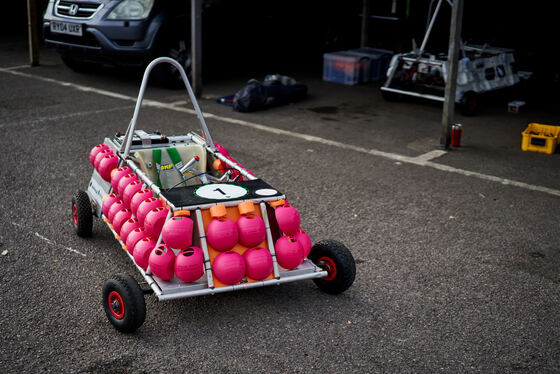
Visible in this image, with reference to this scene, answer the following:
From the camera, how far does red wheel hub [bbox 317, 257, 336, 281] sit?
435 cm

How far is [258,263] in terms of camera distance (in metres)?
3.99

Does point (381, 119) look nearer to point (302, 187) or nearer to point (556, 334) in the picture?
point (302, 187)

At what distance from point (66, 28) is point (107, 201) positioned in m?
7.40

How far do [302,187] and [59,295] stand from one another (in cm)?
299

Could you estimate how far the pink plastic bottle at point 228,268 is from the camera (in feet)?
12.8

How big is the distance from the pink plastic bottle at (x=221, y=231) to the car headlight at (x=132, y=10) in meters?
7.96

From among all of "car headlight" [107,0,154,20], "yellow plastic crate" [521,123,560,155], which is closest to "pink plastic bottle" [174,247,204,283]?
"yellow plastic crate" [521,123,560,155]

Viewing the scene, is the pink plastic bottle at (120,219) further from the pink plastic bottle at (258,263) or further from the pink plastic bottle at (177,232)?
the pink plastic bottle at (258,263)

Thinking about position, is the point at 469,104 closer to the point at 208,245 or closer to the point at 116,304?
the point at 208,245

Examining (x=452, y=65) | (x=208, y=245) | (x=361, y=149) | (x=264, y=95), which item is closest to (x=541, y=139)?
(x=452, y=65)

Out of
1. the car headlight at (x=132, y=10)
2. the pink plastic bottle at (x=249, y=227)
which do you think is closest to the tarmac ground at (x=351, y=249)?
the pink plastic bottle at (x=249, y=227)

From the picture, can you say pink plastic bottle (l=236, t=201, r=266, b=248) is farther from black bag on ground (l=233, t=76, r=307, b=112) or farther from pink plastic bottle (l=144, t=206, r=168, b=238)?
black bag on ground (l=233, t=76, r=307, b=112)

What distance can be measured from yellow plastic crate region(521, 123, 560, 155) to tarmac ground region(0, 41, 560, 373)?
0.15 metres

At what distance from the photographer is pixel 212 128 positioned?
29.5 ft
